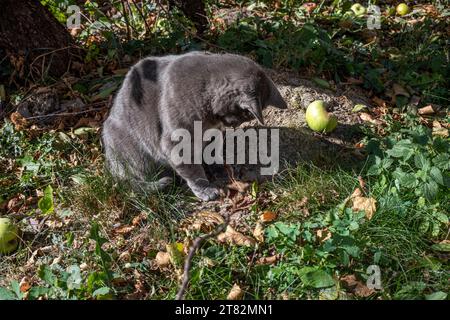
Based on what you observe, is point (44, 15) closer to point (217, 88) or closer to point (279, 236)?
point (217, 88)

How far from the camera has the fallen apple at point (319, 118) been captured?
3869 mm

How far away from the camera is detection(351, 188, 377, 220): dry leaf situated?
3.19m

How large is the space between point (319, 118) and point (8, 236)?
94.1 inches

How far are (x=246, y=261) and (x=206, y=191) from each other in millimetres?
724

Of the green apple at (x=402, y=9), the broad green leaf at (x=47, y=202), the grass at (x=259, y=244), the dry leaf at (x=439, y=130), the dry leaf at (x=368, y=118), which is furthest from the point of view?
the green apple at (x=402, y=9)

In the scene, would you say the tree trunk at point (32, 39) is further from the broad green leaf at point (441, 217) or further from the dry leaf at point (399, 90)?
the broad green leaf at point (441, 217)

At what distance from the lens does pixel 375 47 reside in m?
5.10

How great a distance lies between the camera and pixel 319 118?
388 cm

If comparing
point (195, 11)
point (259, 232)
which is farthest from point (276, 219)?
point (195, 11)

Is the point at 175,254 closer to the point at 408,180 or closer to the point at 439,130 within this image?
the point at 408,180

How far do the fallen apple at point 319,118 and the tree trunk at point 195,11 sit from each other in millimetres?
1828

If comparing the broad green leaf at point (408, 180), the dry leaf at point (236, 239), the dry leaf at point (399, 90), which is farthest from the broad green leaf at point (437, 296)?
the dry leaf at point (399, 90)

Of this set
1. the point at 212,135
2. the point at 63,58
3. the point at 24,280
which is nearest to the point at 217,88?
the point at 212,135
